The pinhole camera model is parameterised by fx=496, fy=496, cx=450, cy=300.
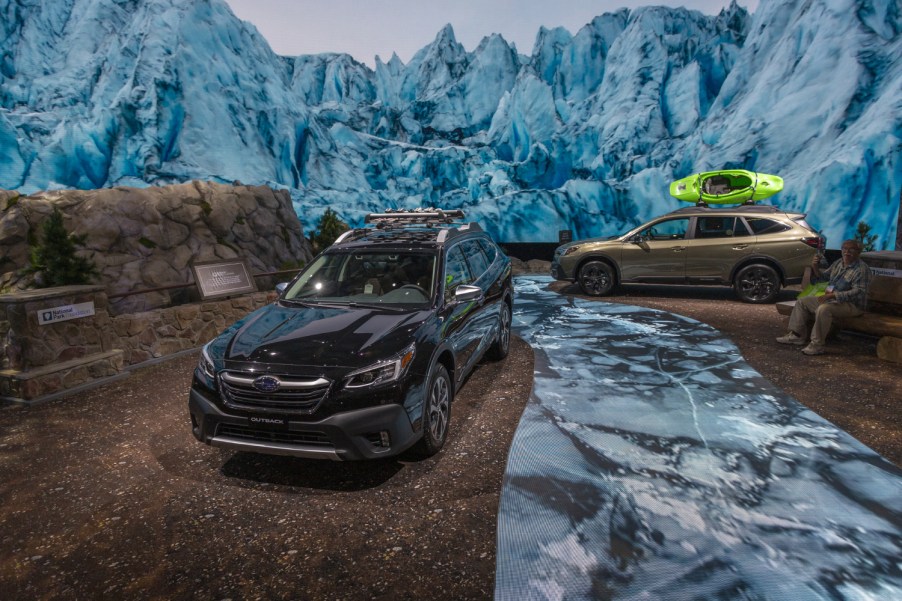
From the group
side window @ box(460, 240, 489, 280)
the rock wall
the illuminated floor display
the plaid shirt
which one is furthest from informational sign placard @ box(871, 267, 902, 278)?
the rock wall

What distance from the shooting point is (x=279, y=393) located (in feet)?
10.1

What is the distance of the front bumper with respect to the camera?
9.87 ft

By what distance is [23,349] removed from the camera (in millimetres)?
5133

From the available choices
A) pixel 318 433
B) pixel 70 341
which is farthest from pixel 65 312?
pixel 318 433

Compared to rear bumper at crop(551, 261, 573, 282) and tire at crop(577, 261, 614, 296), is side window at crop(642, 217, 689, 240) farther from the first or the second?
rear bumper at crop(551, 261, 573, 282)

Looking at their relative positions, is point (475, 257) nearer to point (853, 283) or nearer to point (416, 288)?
point (416, 288)

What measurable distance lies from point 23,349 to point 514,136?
31.5 metres

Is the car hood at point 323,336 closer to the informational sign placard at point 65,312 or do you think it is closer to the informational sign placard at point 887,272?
the informational sign placard at point 65,312

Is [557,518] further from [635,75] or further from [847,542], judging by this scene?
[635,75]

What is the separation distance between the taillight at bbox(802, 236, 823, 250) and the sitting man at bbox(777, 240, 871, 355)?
3277 millimetres

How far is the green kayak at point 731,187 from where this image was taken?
45.3 feet

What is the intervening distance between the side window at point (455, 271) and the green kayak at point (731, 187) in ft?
37.9

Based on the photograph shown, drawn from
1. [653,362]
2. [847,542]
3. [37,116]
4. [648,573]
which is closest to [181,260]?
[653,362]

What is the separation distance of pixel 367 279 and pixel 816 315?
5426 millimetres
